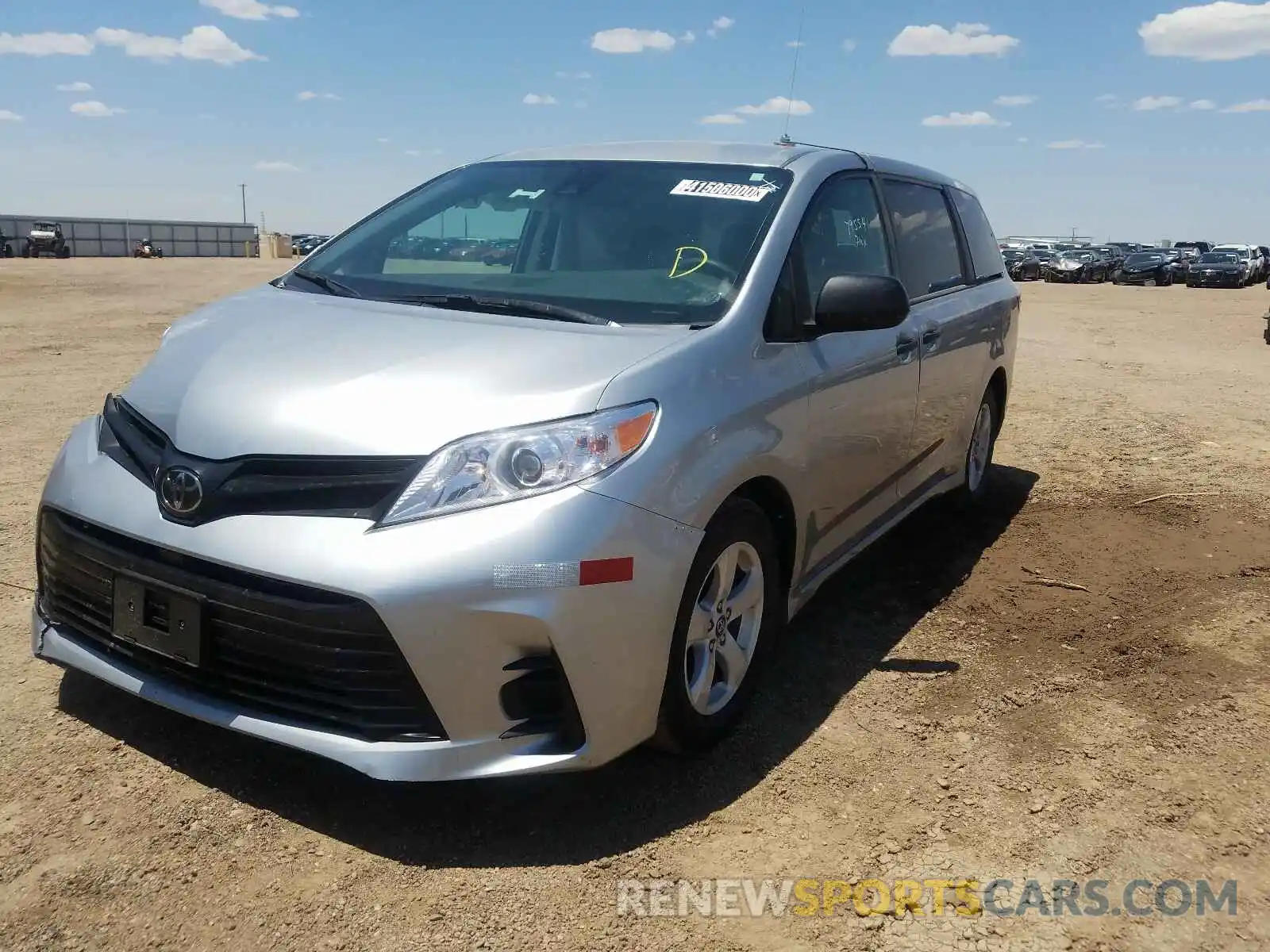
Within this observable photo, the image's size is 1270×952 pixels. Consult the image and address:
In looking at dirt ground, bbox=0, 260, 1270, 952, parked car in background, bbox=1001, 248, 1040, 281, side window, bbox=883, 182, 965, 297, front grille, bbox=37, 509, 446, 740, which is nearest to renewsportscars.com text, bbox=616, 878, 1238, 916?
dirt ground, bbox=0, 260, 1270, 952

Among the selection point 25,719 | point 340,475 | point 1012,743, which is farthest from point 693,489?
point 25,719

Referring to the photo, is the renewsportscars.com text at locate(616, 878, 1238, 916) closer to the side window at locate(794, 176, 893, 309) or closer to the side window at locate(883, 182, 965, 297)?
the side window at locate(794, 176, 893, 309)

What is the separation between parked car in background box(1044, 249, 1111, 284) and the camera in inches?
1741

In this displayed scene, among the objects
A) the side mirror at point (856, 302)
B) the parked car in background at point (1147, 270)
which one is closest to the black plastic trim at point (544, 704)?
the side mirror at point (856, 302)

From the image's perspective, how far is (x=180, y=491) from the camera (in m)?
2.53

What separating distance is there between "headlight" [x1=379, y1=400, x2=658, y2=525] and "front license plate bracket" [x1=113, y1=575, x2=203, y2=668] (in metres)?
0.56

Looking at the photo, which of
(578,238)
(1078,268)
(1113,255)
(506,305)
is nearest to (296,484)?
(506,305)

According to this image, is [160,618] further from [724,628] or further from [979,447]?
[979,447]

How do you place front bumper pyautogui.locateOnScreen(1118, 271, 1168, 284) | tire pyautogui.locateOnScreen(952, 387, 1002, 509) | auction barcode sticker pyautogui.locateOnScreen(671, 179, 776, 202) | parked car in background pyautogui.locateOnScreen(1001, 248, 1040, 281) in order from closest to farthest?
auction barcode sticker pyautogui.locateOnScreen(671, 179, 776, 202)
tire pyautogui.locateOnScreen(952, 387, 1002, 509)
front bumper pyautogui.locateOnScreen(1118, 271, 1168, 284)
parked car in background pyautogui.locateOnScreen(1001, 248, 1040, 281)

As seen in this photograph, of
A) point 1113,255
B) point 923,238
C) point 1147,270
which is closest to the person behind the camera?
point 923,238

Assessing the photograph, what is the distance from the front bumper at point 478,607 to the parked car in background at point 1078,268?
1820 inches

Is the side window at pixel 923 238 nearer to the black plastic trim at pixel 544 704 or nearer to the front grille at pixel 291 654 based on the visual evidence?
the black plastic trim at pixel 544 704

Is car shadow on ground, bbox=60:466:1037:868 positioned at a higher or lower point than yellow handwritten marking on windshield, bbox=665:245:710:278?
lower

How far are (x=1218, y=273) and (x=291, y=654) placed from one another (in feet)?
147
